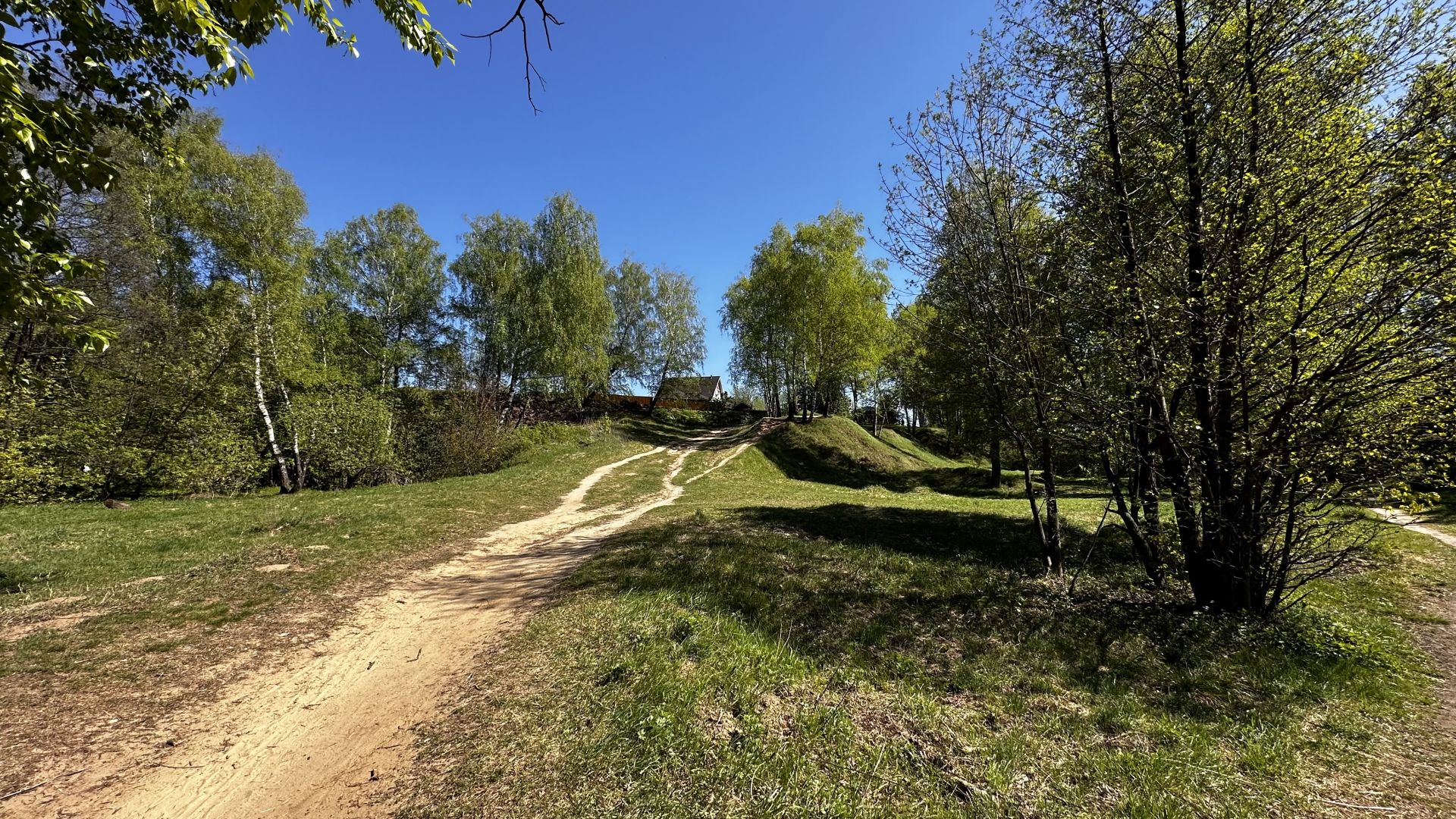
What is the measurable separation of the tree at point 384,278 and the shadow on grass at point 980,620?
1175 inches

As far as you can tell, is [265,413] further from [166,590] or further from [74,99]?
[74,99]

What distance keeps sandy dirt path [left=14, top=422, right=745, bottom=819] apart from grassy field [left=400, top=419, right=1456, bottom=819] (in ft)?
1.97

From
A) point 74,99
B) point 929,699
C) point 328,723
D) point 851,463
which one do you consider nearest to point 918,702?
point 929,699

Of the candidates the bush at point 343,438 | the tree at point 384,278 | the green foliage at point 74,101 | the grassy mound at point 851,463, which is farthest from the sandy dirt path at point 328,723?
the tree at point 384,278

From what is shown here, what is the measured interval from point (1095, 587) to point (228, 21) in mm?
14047

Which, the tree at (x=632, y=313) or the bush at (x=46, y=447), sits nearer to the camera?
the bush at (x=46, y=447)

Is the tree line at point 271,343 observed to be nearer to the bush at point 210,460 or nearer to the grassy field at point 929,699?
the bush at point 210,460

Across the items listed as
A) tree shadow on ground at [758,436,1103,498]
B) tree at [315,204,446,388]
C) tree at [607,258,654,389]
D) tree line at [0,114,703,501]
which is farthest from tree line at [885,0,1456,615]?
tree at [607,258,654,389]

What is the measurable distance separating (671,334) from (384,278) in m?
24.8

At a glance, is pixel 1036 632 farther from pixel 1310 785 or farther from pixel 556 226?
pixel 556 226

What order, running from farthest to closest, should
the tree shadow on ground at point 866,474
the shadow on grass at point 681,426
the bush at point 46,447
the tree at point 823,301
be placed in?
the shadow on grass at point 681,426
the tree at point 823,301
the tree shadow on ground at point 866,474
the bush at point 46,447

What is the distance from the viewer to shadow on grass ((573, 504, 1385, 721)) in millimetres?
5461

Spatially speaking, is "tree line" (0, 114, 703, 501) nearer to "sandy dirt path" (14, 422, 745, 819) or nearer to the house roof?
"sandy dirt path" (14, 422, 745, 819)

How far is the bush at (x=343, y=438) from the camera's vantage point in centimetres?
2178
